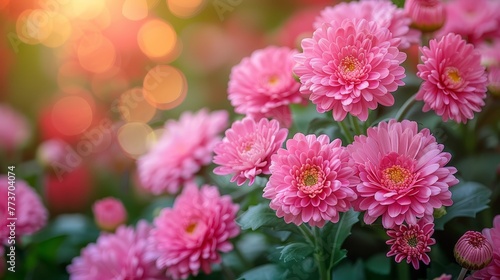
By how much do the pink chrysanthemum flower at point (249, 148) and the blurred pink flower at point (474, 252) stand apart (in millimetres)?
213

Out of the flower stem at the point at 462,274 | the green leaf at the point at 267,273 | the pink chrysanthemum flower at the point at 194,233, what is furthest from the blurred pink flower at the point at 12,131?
the flower stem at the point at 462,274

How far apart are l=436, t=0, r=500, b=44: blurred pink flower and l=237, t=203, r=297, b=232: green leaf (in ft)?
1.23

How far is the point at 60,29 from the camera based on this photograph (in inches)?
45.5

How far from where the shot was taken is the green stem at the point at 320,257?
0.62 m

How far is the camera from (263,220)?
614 millimetres

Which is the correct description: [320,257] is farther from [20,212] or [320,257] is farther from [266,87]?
[20,212]

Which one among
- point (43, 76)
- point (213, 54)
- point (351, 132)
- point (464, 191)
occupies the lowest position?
point (464, 191)

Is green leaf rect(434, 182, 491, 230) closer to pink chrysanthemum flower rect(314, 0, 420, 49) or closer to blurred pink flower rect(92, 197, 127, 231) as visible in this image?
pink chrysanthemum flower rect(314, 0, 420, 49)

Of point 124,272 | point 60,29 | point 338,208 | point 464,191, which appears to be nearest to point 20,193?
point 124,272

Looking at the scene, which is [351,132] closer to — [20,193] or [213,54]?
[20,193]

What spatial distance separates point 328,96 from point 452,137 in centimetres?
34

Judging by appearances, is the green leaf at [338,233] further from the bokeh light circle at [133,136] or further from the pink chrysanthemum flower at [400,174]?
the bokeh light circle at [133,136]

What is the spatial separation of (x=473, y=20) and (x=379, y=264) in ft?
1.28

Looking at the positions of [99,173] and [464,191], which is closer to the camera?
[464,191]
